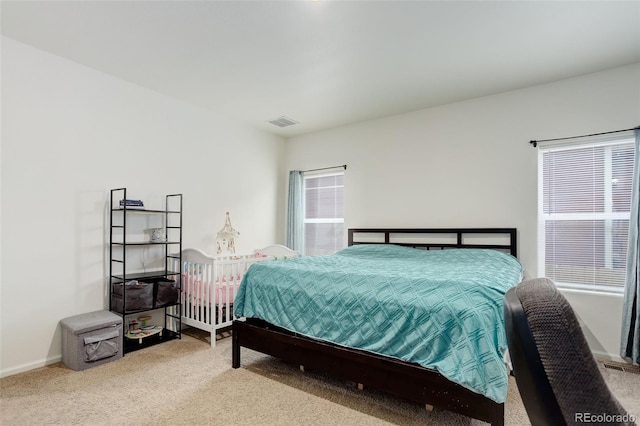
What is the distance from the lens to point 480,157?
3.67 metres

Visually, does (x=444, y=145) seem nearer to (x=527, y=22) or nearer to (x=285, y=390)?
(x=527, y=22)

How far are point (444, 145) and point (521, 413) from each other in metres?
2.76

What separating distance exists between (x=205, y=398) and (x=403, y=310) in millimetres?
1473

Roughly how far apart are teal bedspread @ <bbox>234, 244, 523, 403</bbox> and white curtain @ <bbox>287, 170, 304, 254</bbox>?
2.10 m

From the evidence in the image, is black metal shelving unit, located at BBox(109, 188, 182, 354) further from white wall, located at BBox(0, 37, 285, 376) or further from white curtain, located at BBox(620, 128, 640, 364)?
white curtain, located at BBox(620, 128, 640, 364)

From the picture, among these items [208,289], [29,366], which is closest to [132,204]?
[208,289]

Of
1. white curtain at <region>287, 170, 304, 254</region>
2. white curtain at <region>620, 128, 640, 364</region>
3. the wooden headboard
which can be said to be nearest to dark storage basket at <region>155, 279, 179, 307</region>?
white curtain at <region>287, 170, 304, 254</region>

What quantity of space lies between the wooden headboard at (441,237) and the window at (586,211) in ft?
1.06

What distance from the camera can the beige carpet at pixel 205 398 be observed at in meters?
2.01

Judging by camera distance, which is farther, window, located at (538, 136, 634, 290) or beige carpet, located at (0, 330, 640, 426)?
window, located at (538, 136, 634, 290)

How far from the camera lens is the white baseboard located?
8.46ft

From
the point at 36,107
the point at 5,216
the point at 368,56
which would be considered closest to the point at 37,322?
the point at 5,216

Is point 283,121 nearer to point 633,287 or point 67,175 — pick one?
point 67,175

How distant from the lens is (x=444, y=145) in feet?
12.8
